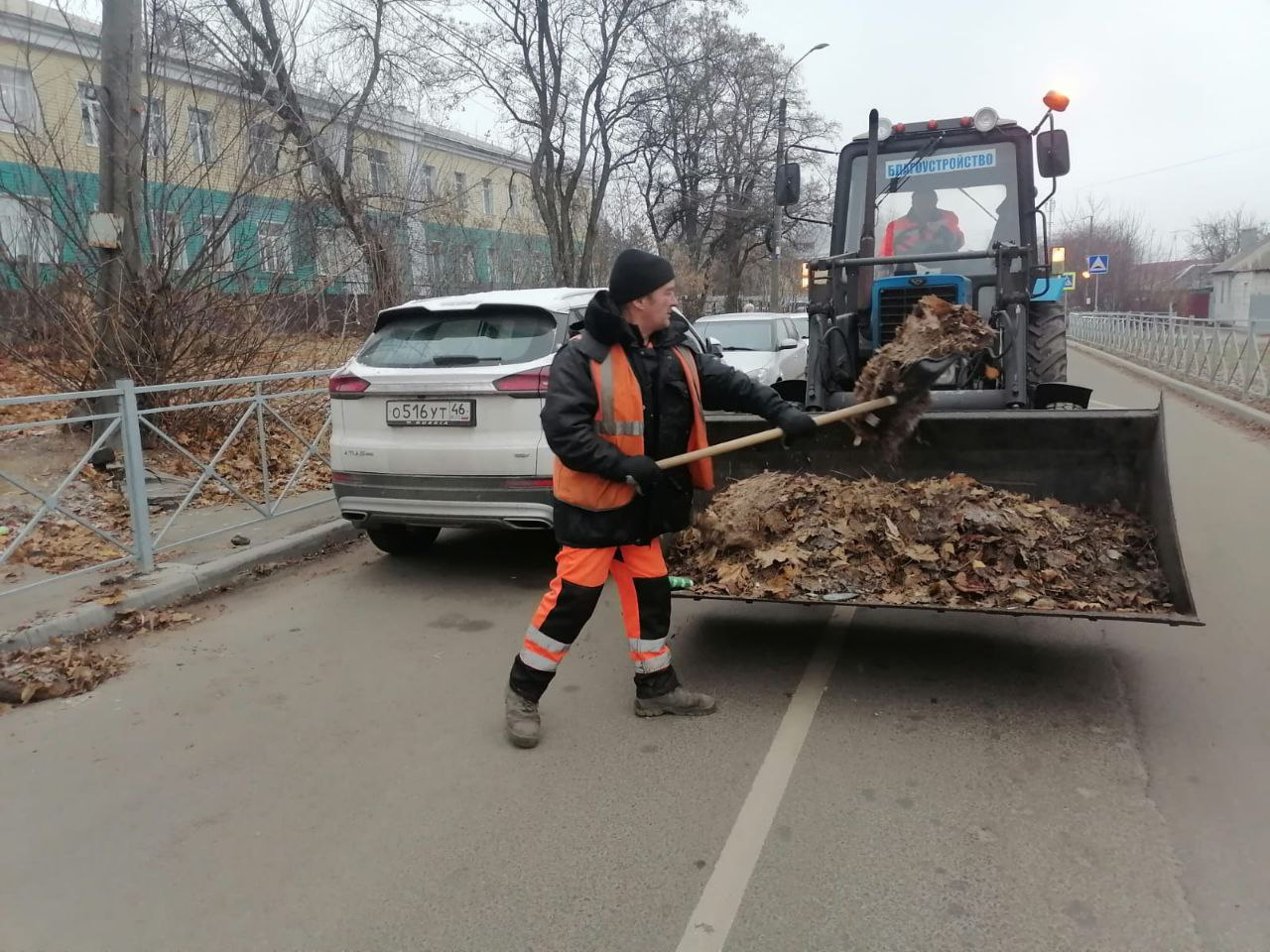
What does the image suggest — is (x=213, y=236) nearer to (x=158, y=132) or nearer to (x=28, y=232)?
(x=158, y=132)

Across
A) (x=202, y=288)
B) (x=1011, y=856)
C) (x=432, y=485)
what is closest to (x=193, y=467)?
(x=202, y=288)

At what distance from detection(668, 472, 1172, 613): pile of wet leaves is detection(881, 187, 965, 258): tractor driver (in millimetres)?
2970

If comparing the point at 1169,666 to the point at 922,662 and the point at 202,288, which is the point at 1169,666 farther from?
the point at 202,288

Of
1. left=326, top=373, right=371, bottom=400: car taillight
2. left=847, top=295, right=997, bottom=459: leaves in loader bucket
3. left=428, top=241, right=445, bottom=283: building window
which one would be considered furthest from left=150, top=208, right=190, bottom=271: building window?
left=428, top=241, right=445, bottom=283: building window

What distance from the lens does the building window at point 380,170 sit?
651 inches

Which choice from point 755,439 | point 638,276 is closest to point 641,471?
point 755,439

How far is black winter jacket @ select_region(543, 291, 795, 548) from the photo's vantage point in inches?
138

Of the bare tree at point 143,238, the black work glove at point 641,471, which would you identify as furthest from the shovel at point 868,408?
the bare tree at point 143,238

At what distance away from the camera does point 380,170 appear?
17.1 metres

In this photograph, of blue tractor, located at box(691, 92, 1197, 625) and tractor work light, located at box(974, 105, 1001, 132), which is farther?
tractor work light, located at box(974, 105, 1001, 132)

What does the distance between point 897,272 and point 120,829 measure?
20.0ft

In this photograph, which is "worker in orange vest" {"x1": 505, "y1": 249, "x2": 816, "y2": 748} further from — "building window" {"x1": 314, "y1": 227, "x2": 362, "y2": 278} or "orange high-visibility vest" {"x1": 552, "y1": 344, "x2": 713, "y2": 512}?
"building window" {"x1": 314, "y1": 227, "x2": 362, "y2": 278}

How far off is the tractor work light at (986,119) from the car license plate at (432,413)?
4.35 metres

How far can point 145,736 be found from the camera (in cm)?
386
